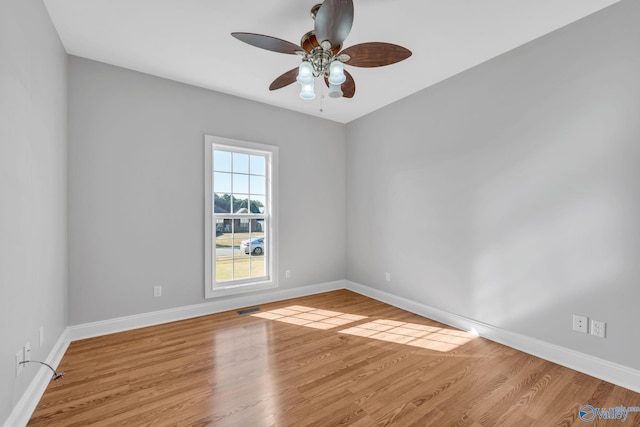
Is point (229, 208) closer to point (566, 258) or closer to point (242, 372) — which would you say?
point (242, 372)

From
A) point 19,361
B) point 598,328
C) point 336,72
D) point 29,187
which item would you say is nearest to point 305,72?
point 336,72

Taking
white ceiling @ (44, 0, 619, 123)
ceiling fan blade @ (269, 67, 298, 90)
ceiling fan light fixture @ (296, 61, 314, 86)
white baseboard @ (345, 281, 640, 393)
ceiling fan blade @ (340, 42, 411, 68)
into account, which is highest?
white ceiling @ (44, 0, 619, 123)

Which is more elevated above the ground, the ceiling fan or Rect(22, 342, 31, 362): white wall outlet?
the ceiling fan

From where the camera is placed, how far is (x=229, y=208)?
11.9ft

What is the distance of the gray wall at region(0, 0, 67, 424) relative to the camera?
4.79ft

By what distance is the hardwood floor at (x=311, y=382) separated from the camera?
1.69m

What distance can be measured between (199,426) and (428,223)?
286cm

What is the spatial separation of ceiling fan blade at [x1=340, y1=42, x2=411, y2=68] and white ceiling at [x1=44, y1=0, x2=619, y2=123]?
0.39m

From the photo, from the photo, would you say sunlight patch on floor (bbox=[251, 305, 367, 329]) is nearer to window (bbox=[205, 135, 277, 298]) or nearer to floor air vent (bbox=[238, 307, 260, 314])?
floor air vent (bbox=[238, 307, 260, 314])

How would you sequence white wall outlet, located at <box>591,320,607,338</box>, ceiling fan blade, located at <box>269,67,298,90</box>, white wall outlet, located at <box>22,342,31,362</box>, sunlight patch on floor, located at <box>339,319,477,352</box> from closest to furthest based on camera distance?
white wall outlet, located at <box>22,342,31,362</box> < white wall outlet, located at <box>591,320,607,338</box> < ceiling fan blade, located at <box>269,67,298,90</box> < sunlight patch on floor, located at <box>339,319,477,352</box>

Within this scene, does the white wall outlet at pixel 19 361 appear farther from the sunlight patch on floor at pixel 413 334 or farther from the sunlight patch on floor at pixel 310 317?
the sunlight patch on floor at pixel 413 334

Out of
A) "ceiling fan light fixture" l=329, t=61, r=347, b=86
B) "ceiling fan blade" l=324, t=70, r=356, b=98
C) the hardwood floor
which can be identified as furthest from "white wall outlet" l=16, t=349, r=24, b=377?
"ceiling fan blade" l=324, t=70, r=356, b=98

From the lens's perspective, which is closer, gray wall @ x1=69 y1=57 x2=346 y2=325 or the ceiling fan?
the ceiling fan

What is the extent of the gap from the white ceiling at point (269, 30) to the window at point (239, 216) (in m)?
0.92
